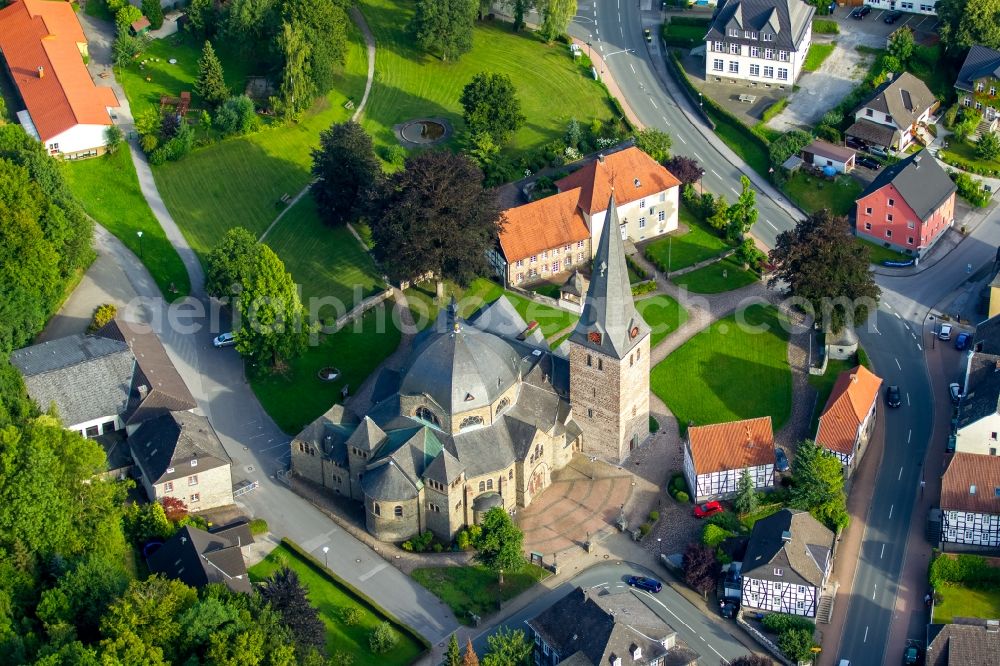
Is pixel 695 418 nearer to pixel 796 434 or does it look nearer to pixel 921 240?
pixel 796 434

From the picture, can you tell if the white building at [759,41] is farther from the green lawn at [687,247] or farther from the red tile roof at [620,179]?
the green lawn at [687,247]

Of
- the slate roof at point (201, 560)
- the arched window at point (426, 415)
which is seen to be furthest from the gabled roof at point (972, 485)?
the slate roof at point (201, 560)

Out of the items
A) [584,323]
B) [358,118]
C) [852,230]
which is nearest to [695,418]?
[584,323]

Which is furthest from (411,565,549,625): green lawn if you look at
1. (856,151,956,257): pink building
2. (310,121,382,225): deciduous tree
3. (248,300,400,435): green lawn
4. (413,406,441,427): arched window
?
(856,151,956,257): pink building

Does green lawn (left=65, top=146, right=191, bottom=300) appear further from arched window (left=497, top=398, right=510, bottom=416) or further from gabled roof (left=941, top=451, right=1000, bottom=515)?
gabled roof (left=941, top=451, right=1000, bottom=515)

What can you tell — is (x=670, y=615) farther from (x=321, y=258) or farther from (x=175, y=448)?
(x=321, y=258)

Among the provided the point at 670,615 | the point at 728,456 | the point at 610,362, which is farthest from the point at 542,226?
the point at 670,615
